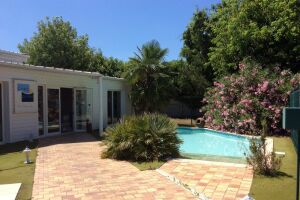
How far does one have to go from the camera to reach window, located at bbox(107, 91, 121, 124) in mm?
22547

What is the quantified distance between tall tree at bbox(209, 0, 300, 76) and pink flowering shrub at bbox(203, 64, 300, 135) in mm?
1296

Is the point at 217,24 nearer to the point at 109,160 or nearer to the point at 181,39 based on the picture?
the point at 181,39

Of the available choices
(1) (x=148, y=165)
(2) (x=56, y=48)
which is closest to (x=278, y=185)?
(1) (x=148, y=165)

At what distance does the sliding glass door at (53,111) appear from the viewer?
55.6ft

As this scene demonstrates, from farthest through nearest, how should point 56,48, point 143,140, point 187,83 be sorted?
point 56,48 → point 187,83 → point 143,140

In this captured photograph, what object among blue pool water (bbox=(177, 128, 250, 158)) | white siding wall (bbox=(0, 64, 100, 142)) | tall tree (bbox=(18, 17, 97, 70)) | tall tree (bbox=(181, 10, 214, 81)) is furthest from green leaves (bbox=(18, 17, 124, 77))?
blue pool water (bbox=(177, 128, 250, 158))

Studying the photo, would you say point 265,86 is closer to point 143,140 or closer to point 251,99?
point 251,99

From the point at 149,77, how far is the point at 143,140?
13.4m

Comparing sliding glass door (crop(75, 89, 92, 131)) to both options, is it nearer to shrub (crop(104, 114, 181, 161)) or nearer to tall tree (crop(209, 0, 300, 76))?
shrub (crop(104, 114, 181, 161))

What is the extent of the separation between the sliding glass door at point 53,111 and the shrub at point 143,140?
650 centimetres

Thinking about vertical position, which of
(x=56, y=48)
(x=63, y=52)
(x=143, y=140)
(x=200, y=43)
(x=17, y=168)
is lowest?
(x=17, y=168)

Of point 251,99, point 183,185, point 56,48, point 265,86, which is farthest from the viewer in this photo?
point 56,48

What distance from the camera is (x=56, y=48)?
36.7 m

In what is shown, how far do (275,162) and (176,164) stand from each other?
103 inches
